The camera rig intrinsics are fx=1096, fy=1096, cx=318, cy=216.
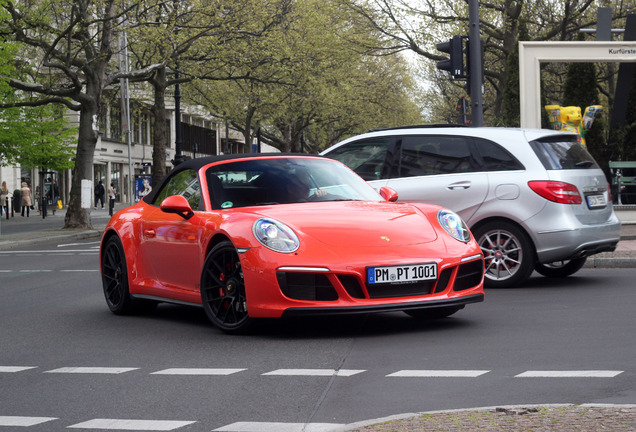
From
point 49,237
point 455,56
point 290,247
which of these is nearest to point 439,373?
point 290,247

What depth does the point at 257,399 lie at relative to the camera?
5.76m

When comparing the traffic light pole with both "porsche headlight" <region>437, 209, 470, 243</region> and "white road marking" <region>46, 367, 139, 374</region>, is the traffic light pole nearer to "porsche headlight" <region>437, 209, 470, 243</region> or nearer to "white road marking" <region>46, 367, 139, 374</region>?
"porsche headlight" <region>437, 209, 470, 243</region>

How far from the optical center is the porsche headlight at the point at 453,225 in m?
8.47

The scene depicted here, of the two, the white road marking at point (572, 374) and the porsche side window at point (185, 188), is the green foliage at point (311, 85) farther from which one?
the white road marking at point (572, 374)

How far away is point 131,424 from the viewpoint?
5176mm

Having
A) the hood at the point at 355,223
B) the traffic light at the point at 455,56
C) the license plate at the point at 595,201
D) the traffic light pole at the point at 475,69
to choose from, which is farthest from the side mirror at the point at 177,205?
the traffic light pole at the point at 475,69

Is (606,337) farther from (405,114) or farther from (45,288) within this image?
(405,114)

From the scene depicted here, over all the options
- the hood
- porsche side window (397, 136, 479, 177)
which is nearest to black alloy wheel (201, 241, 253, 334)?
the hood

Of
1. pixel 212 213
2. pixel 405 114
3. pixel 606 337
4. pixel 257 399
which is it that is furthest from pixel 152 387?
pixel 405 114

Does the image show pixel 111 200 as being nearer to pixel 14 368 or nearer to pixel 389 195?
pixel 389 195

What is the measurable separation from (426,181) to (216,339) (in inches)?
180

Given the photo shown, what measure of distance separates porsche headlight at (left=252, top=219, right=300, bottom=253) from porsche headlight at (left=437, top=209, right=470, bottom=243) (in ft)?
4.25

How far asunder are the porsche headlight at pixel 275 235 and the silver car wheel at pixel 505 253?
4093mm

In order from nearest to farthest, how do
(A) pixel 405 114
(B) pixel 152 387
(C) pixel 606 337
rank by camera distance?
A: (B) pixel 152 387
(C) pixel 606 337
(A) pixel 405 114
